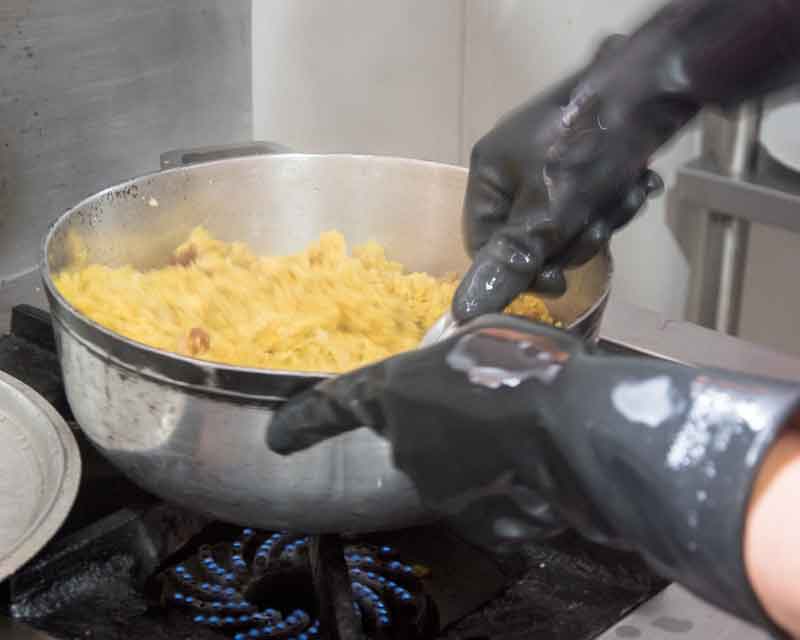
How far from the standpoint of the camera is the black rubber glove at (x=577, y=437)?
489 mm

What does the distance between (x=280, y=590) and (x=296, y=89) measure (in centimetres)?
91

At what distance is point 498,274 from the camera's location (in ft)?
2.68

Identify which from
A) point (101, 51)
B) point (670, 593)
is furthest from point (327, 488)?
point (101, 51)

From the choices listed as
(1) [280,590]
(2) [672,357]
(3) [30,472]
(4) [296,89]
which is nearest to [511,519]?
(1) [280,590]

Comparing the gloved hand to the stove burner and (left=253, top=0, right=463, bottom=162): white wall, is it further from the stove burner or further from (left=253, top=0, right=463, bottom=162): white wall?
(left=253, top=0, right=463, bottom=162): white wall

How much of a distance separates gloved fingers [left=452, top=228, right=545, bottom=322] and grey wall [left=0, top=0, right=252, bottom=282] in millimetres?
611

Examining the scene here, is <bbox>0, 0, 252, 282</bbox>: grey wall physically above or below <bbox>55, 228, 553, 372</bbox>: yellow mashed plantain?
above

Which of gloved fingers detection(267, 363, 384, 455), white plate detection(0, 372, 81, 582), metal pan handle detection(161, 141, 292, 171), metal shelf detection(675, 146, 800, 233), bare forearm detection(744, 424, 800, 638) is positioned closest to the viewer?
bare forearm detection(744, 424, 800, 638)

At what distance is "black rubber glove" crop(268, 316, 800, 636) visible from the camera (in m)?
0.49

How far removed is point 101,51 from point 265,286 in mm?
412

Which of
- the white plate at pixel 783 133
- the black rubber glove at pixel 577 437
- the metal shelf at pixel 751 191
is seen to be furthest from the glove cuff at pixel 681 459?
the white plate at pixel 783 133

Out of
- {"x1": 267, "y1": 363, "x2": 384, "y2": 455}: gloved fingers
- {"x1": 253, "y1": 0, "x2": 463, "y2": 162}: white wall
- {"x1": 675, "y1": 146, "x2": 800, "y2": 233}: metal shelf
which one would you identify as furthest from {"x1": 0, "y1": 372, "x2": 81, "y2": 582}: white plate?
{"x1": 675, "y1": 146, "x2": 800, "y2": 233}: metal shelf

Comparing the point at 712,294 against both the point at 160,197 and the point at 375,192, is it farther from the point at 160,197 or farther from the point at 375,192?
the point at 160,197

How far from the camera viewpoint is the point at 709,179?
5.79ft
